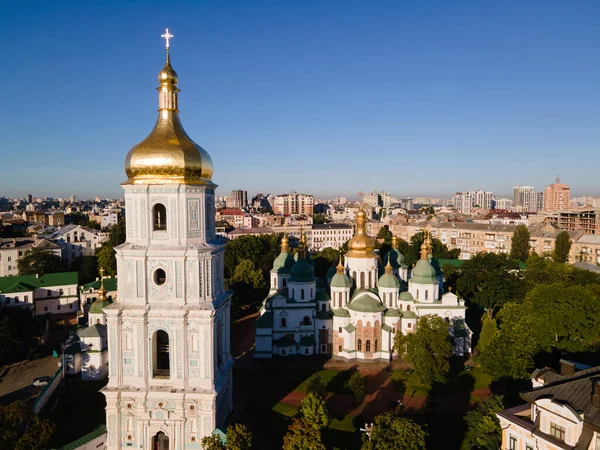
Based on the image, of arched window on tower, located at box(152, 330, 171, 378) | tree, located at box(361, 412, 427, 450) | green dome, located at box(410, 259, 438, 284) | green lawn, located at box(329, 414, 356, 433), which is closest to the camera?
tree, located at box(361, 412, 427, 450)

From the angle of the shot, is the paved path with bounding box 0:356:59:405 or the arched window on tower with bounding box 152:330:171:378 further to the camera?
the paved path with bounding box 0:356:59:405

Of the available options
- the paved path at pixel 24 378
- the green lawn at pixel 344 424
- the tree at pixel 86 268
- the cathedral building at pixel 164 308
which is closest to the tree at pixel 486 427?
the green lawn at pixel 344 424

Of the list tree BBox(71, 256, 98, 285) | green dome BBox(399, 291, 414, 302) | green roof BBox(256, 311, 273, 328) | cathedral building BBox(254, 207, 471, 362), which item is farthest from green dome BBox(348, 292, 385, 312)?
tree BBox(71, 256, 98, 285)

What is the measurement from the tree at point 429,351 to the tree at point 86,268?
35.8m

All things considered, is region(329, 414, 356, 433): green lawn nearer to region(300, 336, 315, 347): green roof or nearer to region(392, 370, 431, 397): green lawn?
region(392, 370, 431, 397): green lawn

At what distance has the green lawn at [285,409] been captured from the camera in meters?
21.7

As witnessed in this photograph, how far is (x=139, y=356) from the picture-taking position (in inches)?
603

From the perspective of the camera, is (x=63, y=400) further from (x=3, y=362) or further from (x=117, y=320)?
(x=117, y=320)

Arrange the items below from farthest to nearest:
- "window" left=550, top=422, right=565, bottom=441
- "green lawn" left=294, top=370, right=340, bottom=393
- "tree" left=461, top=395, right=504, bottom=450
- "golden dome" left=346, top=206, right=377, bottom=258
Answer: "golden dome" left=346, top=206, right=377, bottom=258
"green lawn" left=294, top=370, right=340, bottom=393
"tree" left=461, top=395, right=504, bottom=450
"window" left=550, top=422, right=565, bottom=441

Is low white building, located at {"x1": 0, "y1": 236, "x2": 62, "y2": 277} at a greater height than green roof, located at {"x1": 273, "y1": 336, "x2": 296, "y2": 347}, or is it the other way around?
low white building, located at {"x1": 0, "y1": 236, "x2": 62, "y2": 277}

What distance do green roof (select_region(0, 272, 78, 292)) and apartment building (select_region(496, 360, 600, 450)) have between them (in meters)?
37.5

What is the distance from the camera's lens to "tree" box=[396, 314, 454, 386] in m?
23.2

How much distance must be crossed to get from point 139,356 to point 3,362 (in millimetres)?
19057

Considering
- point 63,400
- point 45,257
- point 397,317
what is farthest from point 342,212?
point 63,400
